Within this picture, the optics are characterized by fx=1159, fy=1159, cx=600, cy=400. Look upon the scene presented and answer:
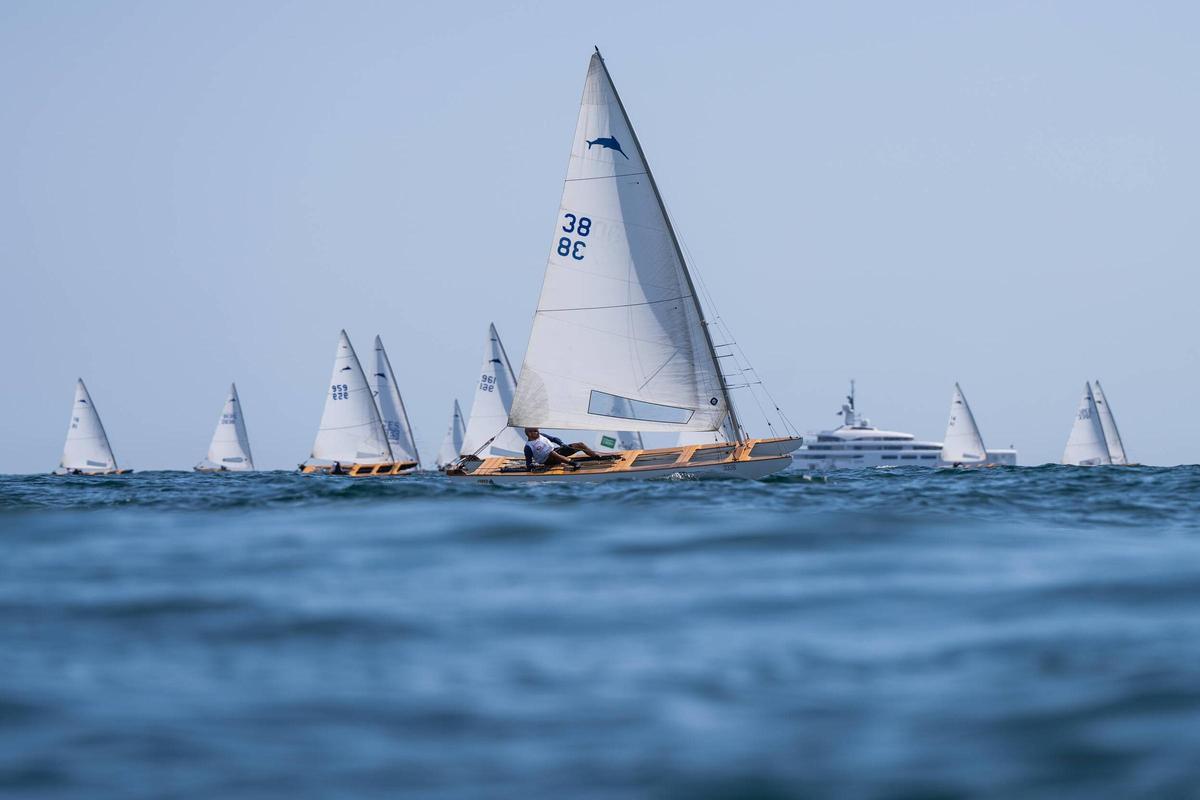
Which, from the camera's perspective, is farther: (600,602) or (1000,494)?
(1000,494)

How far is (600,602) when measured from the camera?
6.27 m

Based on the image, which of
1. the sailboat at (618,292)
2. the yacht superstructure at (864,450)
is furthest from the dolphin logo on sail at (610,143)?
the yacht superstructure at (864,450)

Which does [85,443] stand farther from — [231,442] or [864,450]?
[864,450]

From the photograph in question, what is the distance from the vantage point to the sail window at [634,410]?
26828mm

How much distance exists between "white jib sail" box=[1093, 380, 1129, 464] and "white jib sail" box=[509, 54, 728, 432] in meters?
63.8

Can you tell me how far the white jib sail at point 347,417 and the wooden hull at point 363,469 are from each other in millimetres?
496

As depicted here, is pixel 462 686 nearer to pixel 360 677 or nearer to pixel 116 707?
pixel 360 677

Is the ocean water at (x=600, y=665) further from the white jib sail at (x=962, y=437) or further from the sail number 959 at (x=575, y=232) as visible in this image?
the white jib sail at (x=962, y=437)

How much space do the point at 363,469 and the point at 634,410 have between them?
29.4m

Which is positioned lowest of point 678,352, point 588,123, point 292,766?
point 292,766

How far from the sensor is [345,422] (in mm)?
55469

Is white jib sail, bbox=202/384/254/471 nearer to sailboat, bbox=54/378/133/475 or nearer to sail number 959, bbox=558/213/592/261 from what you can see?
sailboat, bbox=54/378/133/475

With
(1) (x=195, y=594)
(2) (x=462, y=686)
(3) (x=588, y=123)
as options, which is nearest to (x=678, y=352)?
(3) (x=588, y=123)

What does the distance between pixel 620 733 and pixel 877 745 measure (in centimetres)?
89
